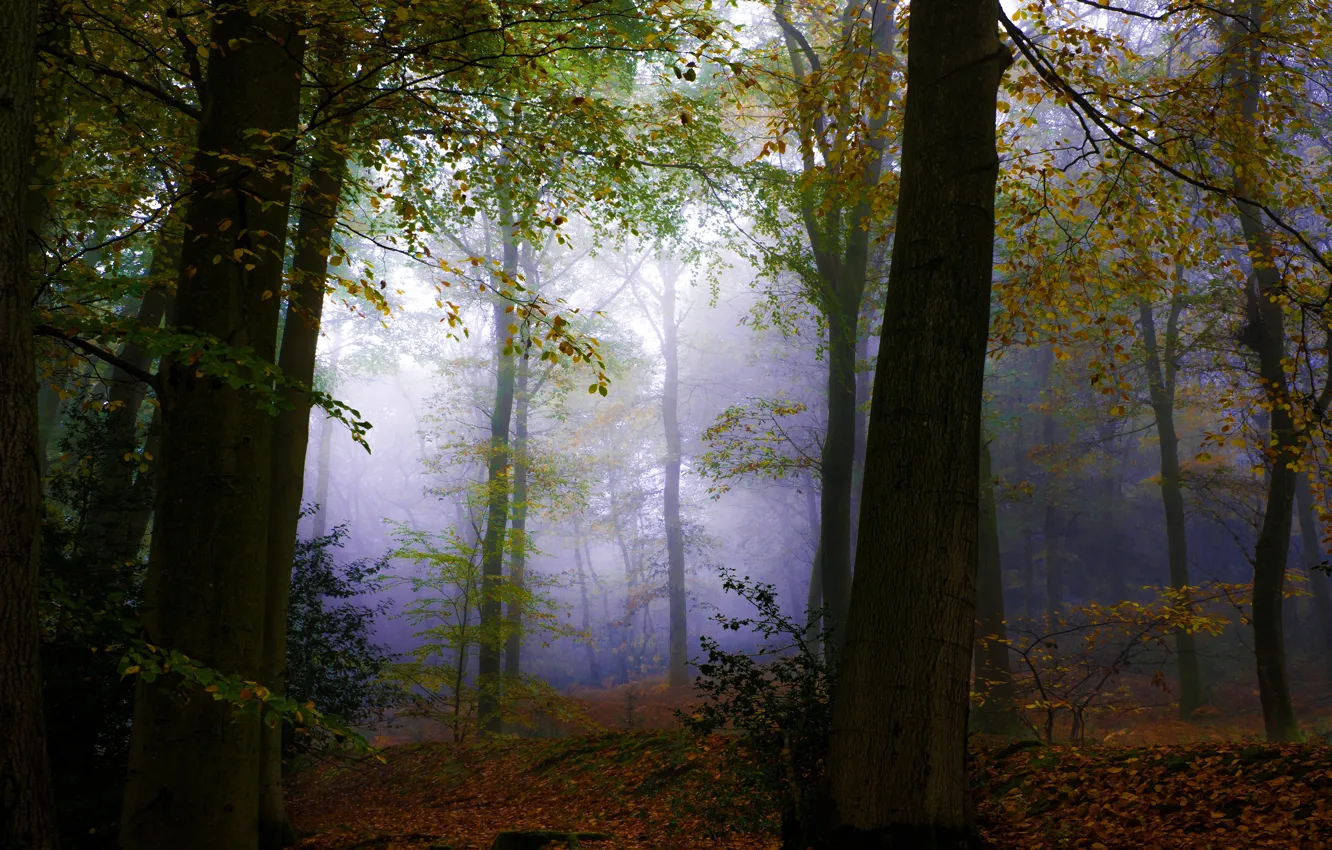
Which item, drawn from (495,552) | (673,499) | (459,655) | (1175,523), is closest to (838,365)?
(495,552)

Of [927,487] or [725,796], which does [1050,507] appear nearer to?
[725,796]

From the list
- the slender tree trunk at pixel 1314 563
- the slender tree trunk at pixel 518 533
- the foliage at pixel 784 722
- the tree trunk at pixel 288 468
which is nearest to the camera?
the foliage at pixel 784 722

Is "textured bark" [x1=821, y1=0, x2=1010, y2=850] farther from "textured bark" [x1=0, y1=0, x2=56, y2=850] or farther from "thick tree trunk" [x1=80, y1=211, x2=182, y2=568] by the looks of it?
"thick tree trunk" [x1=80, y1=211, x2=182, y2=568]

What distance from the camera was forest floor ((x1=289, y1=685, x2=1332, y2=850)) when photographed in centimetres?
416

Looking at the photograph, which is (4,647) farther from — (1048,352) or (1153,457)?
(1153,457)

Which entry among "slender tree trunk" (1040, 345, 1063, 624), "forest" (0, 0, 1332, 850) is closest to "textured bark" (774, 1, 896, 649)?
"forest" (0, 0, 1332, 850)

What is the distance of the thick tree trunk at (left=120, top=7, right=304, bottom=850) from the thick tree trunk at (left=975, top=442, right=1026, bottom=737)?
8.08 meters

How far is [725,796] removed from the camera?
5.10m

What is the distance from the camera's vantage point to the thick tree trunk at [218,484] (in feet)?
11.9

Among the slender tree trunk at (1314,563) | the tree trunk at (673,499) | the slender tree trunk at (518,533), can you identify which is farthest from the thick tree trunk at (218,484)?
the slender tree trunk at (1314,563)

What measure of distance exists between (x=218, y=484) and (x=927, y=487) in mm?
3332

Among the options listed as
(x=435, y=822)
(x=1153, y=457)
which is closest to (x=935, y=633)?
(x=435, y=822)

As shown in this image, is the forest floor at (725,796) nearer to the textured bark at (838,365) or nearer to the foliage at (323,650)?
the foliage at (323,650)

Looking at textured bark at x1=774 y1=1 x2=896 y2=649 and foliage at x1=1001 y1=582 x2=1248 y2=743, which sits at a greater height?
textured bark at x1=774 y1=1 x2=896 y2=649
